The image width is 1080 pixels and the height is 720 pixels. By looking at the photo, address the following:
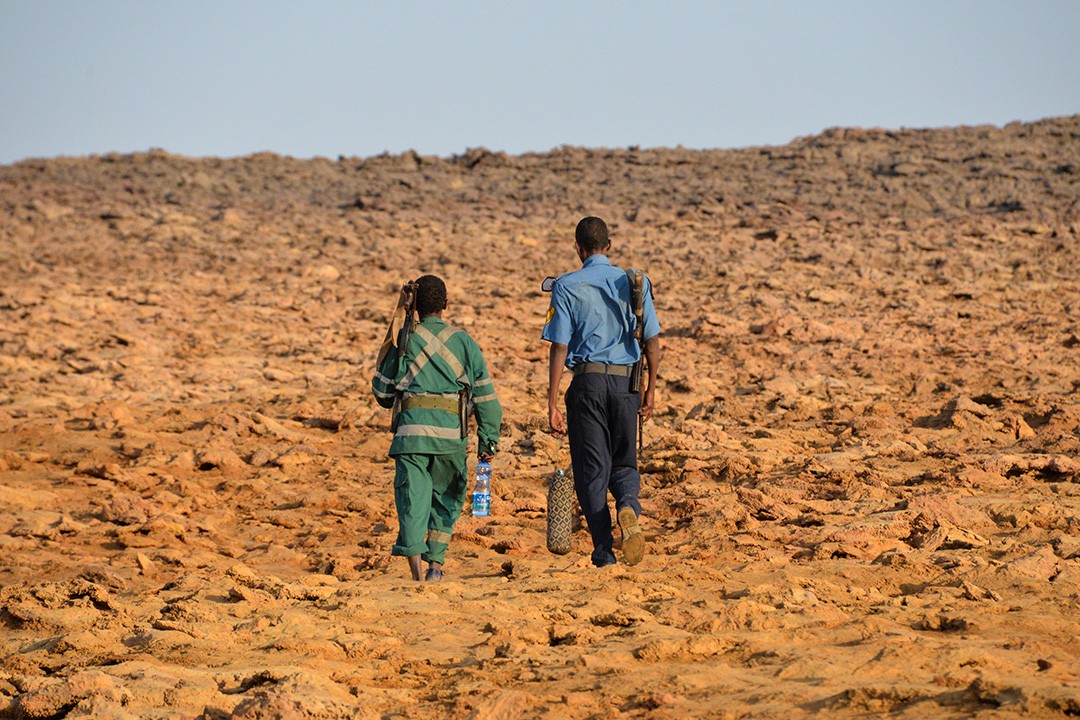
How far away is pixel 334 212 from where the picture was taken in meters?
20.5

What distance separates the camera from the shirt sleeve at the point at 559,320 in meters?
5.95

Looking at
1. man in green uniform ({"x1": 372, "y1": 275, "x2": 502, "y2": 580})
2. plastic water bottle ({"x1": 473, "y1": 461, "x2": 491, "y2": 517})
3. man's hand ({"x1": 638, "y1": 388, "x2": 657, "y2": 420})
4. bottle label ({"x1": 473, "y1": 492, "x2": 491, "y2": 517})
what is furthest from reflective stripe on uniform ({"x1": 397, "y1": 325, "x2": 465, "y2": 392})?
man's hand ({"x1": 638, "y1": 388, "x2": 657, "y2": 420})

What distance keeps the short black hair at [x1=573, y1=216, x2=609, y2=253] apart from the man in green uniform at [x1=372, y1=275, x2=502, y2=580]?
0.73m

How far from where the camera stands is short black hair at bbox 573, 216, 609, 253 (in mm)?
6070

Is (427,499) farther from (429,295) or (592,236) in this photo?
(592,236)

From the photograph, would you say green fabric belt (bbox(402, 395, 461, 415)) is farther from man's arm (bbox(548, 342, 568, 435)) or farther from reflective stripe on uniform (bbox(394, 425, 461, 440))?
man's arm (bbox(548, 342, 568, 435))

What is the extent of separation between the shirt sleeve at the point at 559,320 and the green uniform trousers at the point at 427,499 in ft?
2.47

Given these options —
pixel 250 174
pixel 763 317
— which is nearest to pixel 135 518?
pixel 763 317

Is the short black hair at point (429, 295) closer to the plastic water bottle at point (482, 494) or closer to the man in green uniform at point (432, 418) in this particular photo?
the man in green uniform at point (432, 418)

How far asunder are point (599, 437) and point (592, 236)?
978 mm

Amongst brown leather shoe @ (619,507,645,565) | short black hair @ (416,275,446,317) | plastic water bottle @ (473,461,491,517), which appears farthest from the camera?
plastic water bottle @ (473,461,491,517)

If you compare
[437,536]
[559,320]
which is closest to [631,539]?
[437,536]

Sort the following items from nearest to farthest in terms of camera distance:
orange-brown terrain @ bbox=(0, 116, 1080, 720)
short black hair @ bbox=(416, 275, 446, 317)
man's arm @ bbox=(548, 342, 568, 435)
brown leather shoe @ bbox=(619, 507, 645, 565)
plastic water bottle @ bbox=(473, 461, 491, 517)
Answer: orange-brown terrain @ bbox=(0, 116, 1080, 720) < brown leather shoe @ bbox=(619, 507, 645, 565) < man's arm @ bbox=(548, 342, 568, 435) < short black hair @ bbox=(416, 275, 446, 317) < plastic water bottle @ bbox=(473, 461, 491, 517)

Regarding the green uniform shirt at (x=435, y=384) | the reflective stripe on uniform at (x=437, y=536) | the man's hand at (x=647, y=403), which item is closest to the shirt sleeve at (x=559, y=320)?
the green uniform shirt at (x=435, y=384)
